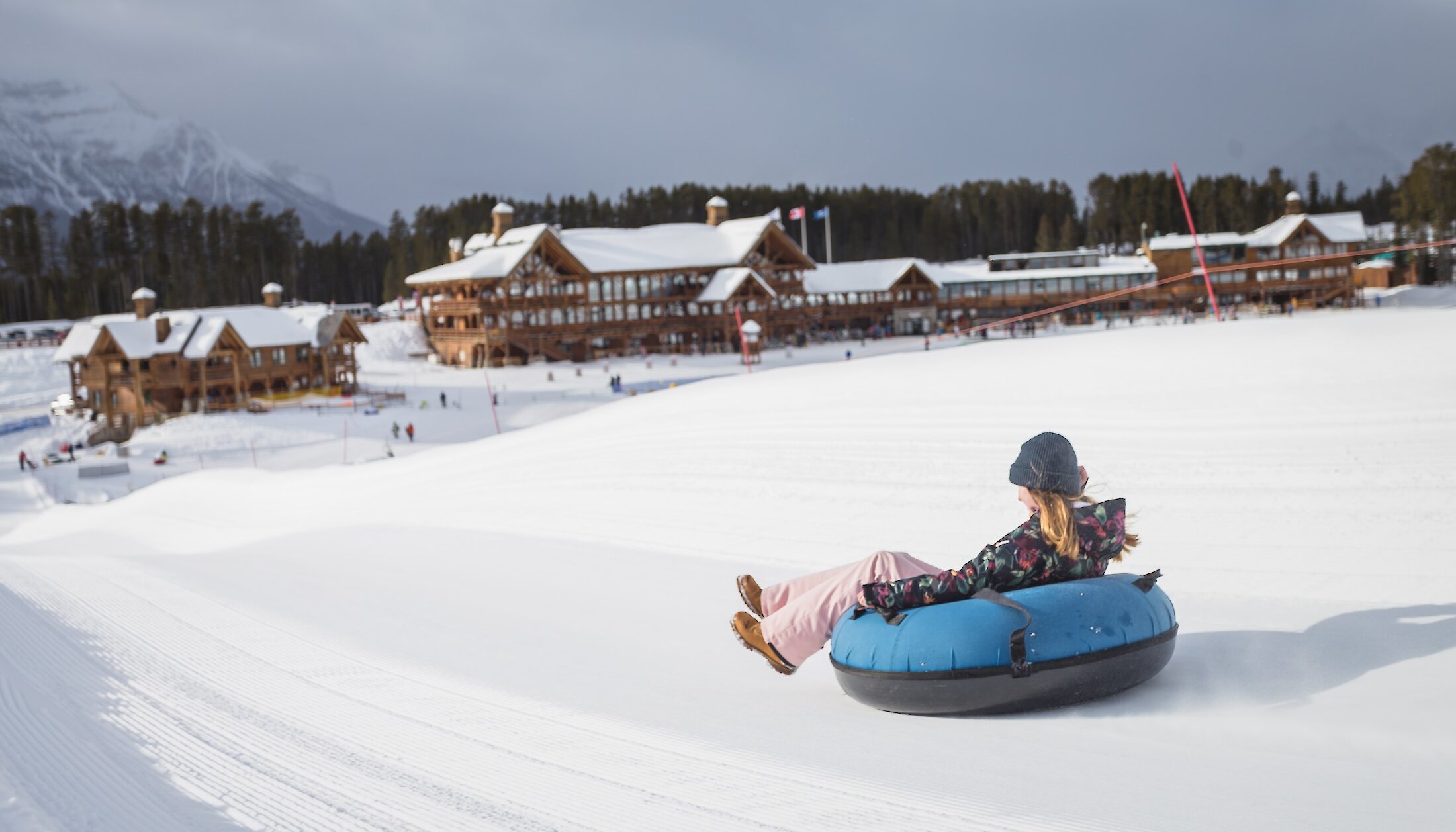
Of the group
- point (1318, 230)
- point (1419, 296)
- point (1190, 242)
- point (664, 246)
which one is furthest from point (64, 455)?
point (1419, 296)

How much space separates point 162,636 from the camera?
782cm

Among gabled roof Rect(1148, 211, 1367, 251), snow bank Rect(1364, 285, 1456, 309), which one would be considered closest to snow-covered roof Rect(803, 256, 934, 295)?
gabled roof Rect(1148, 211, 1367, 251)

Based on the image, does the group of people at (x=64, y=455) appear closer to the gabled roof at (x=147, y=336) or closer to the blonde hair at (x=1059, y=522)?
the gabled roof at (x=147, y=336)

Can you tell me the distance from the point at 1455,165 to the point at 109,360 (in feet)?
289

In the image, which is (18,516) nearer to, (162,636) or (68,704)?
(162,636)

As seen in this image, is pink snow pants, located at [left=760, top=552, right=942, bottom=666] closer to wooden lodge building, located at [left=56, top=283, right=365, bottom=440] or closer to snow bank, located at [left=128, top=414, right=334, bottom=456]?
snow bank, located at [left=128, top=414, right=334, bottom=456]

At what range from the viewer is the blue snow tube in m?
4.93

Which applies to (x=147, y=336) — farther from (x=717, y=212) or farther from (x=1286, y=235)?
(x=1286, y=235)

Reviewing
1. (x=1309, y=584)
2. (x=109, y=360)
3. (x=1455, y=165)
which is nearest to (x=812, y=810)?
(x=1309, y=584)

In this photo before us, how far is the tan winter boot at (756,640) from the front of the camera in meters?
5.82

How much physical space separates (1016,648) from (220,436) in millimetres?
38258

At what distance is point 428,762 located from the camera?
4914mm

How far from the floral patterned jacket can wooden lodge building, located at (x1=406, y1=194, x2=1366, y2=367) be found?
2043 inches

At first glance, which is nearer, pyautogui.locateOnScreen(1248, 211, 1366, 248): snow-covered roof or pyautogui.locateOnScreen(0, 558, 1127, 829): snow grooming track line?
pyautogui.locateOnScreen(0, 558, 1127, 829): snow grooming track line
